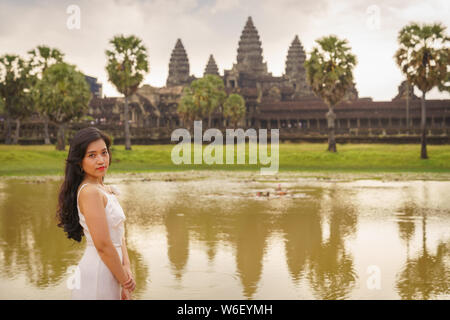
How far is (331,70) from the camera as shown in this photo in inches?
2309

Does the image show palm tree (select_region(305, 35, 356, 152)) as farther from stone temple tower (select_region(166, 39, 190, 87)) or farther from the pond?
stone temple tower (select_region(166, 39, 190, 87))

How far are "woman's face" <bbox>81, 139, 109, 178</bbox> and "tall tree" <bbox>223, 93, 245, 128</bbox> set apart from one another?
273 feet

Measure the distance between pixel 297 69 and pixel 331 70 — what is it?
6857 cm

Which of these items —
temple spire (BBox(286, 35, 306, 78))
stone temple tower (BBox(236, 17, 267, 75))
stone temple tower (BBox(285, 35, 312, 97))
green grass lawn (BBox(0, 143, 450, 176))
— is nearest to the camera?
green grass lawn (BBox(0, 143, 450, 176))

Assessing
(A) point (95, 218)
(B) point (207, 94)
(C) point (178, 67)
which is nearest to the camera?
(A) point (95, 218)

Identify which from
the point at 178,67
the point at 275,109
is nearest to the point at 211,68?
the point at 178,67

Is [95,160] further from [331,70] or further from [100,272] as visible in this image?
[331,70]

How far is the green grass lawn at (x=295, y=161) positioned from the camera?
149ft

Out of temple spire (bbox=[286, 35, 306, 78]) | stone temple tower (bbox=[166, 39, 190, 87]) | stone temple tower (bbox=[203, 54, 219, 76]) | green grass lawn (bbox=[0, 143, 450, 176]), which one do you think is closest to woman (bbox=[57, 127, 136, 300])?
A: green grass lawn (bbox=[0, 143, 450, 176])

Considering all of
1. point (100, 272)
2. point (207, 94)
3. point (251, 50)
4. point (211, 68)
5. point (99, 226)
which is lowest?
point (100, 272)

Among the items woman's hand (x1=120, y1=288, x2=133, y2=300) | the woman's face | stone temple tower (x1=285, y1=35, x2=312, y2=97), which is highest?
stone temple tower (x1=285, y1=35, x2=312, y2=97)

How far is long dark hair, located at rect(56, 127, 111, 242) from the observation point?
5133 millimetres
